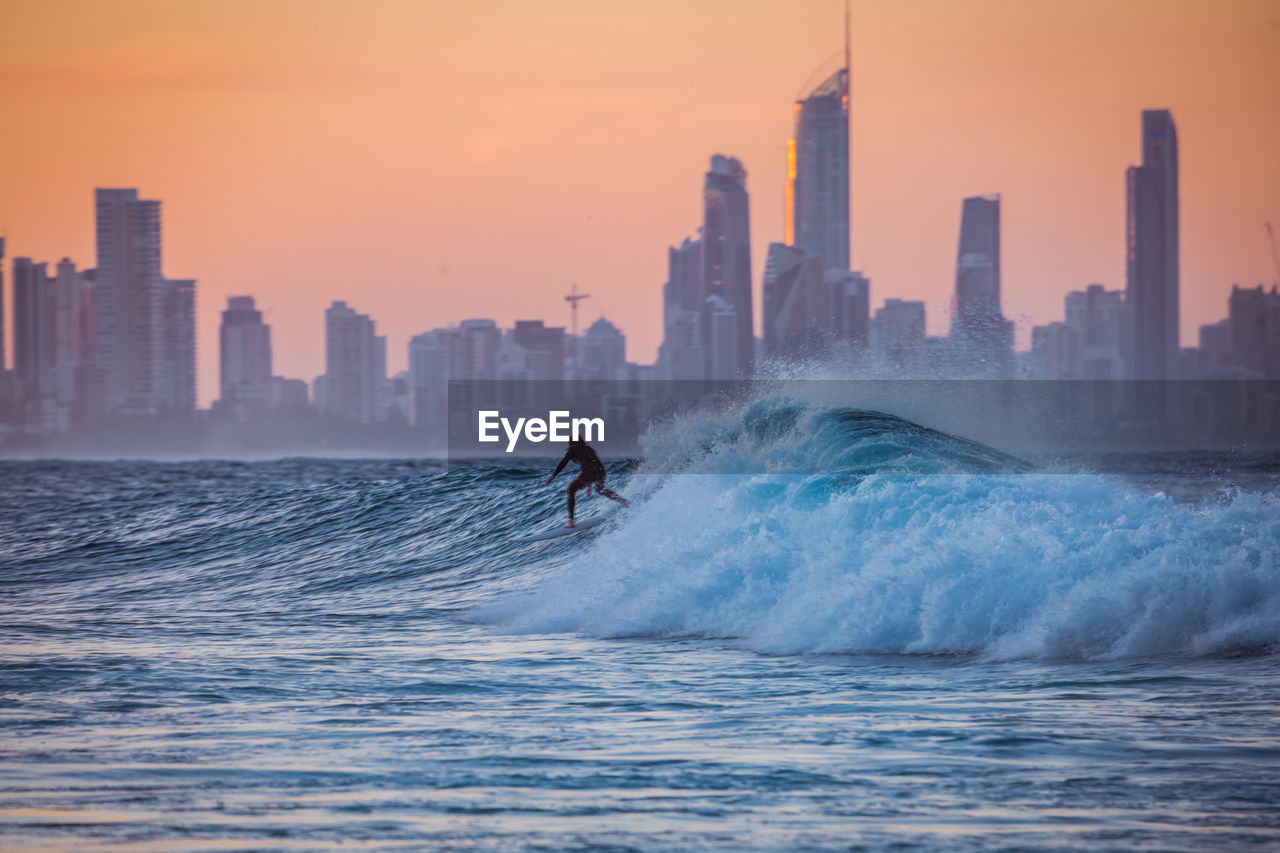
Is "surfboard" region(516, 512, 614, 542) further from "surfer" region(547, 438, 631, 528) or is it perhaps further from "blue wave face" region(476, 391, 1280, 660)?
"blue wave face" region(476, 391, 1280, 660)

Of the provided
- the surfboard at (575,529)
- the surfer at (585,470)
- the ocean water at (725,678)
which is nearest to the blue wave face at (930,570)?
the ocean water at (725,678)

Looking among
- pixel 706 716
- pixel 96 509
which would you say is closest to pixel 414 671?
pixel 706 716

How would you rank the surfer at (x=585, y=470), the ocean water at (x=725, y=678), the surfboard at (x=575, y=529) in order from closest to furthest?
the ocean water at (x=725, y=678) → the surfer at (x=585, y=470) → the surfboard at (x=575, y=529)

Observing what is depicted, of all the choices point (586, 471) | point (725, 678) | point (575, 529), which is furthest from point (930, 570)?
point (575, 529)

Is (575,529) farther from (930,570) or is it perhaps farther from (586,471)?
(930,570)

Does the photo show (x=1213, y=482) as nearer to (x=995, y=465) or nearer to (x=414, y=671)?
(x=995, y=465)

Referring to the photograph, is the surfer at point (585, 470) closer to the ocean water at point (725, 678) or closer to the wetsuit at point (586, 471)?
the wetsuit at point (586, 471)
